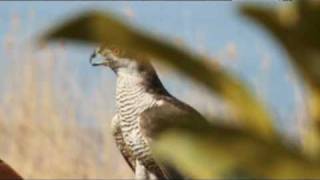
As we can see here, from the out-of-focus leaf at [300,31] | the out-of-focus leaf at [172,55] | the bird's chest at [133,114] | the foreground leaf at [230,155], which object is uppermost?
the out-of-focus leaf at [300,31]

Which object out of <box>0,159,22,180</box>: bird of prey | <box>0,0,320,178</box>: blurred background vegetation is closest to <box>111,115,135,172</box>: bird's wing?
<box>0,159,22,180</box>: bird of prey

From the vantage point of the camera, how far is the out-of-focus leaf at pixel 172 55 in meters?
0.77

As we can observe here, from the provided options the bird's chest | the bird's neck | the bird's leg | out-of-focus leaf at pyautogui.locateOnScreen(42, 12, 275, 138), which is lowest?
the bird's leg

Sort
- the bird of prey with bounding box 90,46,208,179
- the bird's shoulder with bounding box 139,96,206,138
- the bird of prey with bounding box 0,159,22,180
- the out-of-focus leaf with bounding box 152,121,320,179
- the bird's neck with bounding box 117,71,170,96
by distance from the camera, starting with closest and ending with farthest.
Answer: the out-of-focus leaf with bounding box 152,121,320,179 → the bird of prey with bounding box 0,159,22,180 → the bird's shoulder with bounding box 139,96,206,138 → the bird of prey with bounding box 90,46,208,179 → the bird's neck with bounding box 117,71,170,96

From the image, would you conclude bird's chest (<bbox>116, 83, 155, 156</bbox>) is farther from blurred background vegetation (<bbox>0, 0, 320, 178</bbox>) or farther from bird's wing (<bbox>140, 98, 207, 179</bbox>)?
blurred background vegetation (<bbox>0, 0, 320, 178</bbox>)

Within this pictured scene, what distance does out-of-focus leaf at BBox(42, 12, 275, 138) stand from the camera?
0.77 metres

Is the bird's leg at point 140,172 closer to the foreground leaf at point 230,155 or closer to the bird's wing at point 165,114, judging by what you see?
the bird's wing at point 165,114

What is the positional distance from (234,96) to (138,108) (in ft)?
14.0

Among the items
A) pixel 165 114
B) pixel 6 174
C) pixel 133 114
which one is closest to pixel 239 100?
pixel 6 174

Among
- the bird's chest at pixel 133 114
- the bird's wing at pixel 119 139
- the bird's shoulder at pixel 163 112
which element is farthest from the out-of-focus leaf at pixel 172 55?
the bird's wing at pixel 119 139

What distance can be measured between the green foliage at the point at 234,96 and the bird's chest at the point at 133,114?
4.10 m

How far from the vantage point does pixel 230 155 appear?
71cm

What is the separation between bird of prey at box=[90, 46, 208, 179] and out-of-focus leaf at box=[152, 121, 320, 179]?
13.0 feet

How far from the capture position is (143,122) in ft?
16.1
